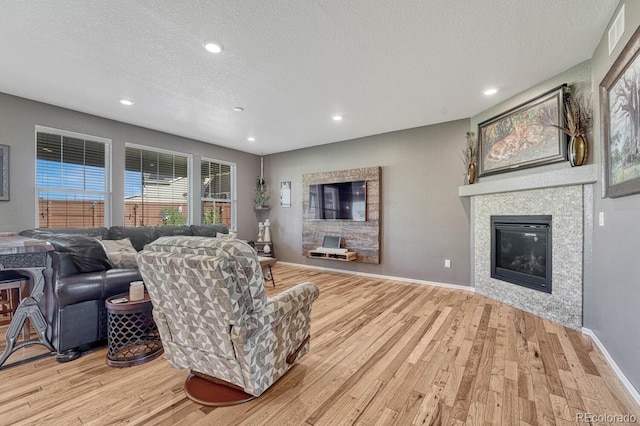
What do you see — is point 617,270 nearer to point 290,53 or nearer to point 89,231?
point 290,53

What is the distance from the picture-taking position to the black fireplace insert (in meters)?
3.08

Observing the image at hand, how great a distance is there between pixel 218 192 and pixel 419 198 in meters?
4.08

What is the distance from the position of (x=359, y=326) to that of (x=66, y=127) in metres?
4.70

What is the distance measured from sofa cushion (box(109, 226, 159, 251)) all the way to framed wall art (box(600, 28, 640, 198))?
5267 millimetres

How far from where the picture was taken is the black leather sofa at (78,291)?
2088 mm

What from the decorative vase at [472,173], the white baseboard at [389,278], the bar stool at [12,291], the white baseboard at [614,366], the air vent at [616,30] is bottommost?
the white baseboard at [389,278]

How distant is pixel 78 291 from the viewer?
82.4 inches

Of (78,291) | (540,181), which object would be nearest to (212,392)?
(78,291)

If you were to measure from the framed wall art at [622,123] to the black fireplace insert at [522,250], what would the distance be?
101cm

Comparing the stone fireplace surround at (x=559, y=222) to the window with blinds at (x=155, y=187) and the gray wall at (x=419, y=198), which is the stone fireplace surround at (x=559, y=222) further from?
the window with blinds at (x=155, y=187)

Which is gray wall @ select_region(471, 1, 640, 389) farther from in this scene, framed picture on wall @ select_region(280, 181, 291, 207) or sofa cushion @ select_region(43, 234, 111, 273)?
framed picture on wall @ select_region(280, 181, 291, 207)

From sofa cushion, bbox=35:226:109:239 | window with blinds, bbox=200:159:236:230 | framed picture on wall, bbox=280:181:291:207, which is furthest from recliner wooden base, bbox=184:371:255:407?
framed picture on wall, bbox=280:181:291:207

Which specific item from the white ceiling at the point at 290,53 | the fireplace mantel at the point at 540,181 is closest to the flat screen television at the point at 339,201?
the white ceiling at the point at 290,53

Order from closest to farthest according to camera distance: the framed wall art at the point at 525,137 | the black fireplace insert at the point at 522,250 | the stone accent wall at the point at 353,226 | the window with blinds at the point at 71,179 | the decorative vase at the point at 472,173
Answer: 1. the framed wall art at the point at 525,137
2. the black fireplace insert at the point at 522,250
3. the window with blinds at the point at 71,179
4. the decorative vase at the point at 472,173
5. the stone accent wall at the point at 353,226
